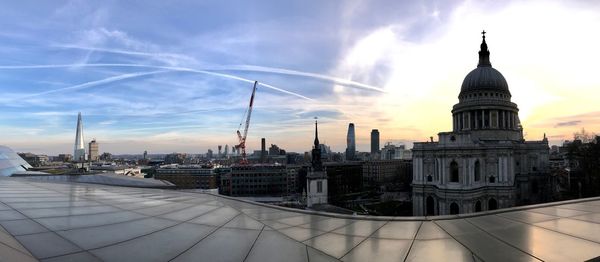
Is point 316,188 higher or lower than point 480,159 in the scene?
lower

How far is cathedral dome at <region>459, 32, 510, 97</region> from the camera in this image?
2800 inches

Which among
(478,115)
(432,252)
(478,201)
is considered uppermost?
(478,115)

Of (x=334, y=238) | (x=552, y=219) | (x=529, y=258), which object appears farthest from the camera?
(x=552, y=219)

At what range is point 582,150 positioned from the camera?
62719 millimetres

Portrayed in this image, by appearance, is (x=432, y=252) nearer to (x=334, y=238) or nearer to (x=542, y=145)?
(x=334, y=238)

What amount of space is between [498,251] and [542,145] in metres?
78.7

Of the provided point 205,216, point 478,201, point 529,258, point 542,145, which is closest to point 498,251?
point 529,258

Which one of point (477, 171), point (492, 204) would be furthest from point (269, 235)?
point (492, 204)

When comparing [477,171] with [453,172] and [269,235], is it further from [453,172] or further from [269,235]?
[269,235]

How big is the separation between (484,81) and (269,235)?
75.3 meters

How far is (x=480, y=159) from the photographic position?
58.9 metres

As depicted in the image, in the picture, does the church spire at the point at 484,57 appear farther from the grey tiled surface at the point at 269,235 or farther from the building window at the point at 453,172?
the grey tiled surface at the point at 269,235

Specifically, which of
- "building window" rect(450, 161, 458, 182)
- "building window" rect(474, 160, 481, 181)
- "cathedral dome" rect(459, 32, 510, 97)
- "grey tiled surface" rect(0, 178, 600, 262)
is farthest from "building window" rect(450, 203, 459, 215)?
"grey tiled surface" rect(0, 178, 600, 262)

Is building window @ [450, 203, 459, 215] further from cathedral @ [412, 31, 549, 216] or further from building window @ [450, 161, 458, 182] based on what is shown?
building window @ [450, 161, 458, 182]
